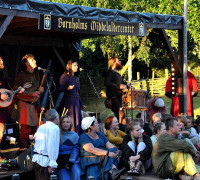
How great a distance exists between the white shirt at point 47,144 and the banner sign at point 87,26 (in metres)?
2.38

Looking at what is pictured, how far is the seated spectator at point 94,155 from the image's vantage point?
8.98 meters

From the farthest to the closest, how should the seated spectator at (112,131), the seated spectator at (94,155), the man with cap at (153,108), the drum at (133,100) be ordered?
the man with cap at (153,108)
the drum at (133,100)
the seated spectator at (112,131)
the seated spectator at (94,155)

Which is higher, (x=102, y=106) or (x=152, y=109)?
(x=102, y=106)

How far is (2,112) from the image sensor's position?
10305mm

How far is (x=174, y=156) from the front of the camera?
8508 millimetres

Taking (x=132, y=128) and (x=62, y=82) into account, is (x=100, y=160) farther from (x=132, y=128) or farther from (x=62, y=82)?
(x=62, y=82)

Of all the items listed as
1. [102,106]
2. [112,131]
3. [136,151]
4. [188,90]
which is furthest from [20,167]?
[102,106]

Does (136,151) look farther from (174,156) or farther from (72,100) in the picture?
(72,100)

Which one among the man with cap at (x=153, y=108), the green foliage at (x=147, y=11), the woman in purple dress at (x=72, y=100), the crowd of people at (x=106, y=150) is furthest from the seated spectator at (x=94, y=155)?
the green foliage at (x=147, y=11)

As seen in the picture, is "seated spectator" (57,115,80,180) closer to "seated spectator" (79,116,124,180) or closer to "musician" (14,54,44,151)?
"seated spectator" (79,116,124,180)

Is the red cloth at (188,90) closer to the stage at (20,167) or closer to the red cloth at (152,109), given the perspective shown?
the red cloth at (152,109)

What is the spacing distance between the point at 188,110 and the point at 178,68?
1835mm

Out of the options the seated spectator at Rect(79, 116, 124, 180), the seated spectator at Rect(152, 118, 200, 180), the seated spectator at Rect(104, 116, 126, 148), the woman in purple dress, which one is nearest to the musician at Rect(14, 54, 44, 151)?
the woman in purple dress

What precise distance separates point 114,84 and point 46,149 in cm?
457
